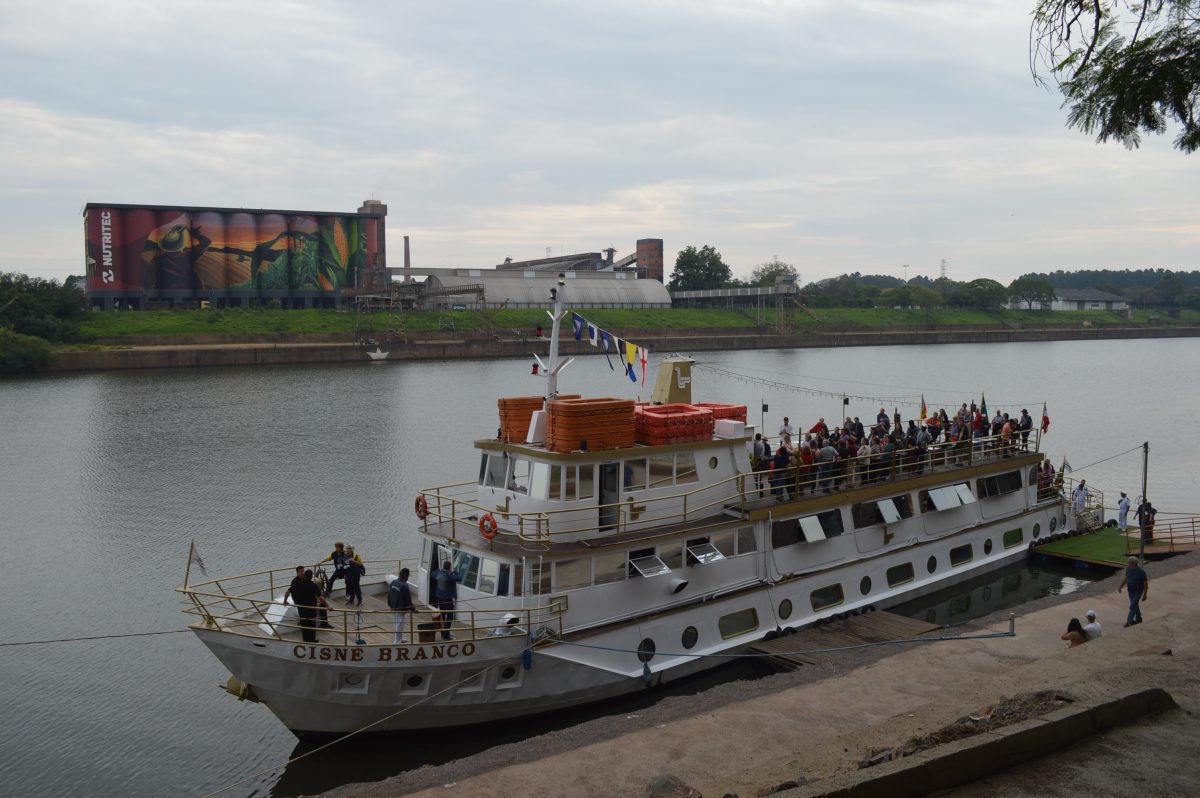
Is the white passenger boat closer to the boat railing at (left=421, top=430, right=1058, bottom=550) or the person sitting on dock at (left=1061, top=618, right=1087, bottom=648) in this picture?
the boat railing at (left=421, top=430, right=1058, bottom=550)

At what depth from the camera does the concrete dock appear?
9328 millimetres

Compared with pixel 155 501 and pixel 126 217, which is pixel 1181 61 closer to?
pixel 155 501

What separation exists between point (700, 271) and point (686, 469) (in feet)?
516

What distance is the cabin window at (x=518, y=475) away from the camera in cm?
1809

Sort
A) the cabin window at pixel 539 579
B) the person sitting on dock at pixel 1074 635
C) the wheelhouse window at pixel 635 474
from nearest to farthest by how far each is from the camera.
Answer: the cabin window at pixel 539 579
the person sitting on dock at pixel 1074 635
the wheelhouse window at pixel 635 474

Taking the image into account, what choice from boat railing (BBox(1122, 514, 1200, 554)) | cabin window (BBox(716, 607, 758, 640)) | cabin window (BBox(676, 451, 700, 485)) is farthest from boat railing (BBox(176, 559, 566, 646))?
boat railing (BBox(1122, 514, 1200, 554))

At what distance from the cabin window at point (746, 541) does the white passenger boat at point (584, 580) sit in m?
0.07

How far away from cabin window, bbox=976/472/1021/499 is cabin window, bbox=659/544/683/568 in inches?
457

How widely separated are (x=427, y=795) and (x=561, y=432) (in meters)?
7.36

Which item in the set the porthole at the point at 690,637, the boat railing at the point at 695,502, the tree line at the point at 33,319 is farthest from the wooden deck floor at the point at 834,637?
the tree line at the point at 33,319

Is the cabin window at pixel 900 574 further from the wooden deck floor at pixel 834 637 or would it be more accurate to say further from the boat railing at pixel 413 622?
the boat railing at pixel 413 622

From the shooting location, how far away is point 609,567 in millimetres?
17547

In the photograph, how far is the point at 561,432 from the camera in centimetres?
1750

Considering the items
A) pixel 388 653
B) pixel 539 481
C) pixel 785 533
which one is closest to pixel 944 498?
pixel 785 533
